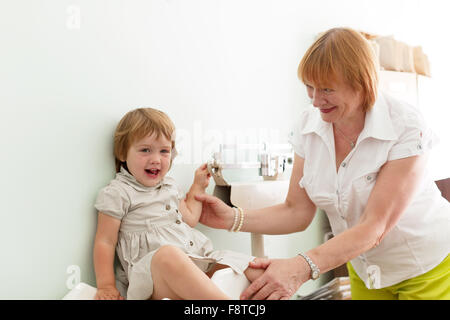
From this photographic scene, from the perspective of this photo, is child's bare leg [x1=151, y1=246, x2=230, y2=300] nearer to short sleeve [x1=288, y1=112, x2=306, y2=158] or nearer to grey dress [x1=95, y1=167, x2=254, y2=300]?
grey dress [x1=95, y1=167, x2=254, y2=300]

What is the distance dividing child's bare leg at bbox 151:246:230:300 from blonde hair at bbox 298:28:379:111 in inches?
21.5

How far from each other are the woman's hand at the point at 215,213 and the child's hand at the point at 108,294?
1.28 ft

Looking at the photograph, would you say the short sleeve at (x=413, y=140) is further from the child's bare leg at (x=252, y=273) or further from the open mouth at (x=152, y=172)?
the open mouth at (x=152, y=172)

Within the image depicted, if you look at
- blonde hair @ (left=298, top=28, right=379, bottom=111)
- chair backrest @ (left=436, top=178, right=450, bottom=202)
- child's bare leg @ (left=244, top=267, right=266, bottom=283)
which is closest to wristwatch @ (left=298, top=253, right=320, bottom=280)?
child's bare leg @ (left=244, top=267, right=266, bottom=283)

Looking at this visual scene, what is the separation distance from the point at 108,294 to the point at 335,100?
728 millimetres

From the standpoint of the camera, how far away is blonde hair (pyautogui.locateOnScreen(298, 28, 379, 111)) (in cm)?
108

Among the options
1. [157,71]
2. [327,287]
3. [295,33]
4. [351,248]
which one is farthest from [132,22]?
[327,287]

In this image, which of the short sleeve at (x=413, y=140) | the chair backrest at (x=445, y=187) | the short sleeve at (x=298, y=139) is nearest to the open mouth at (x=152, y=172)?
the short sleeve at (x=298, y=139)

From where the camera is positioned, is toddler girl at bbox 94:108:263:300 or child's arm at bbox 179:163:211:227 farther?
child's arm at bbox 179:163:211:227

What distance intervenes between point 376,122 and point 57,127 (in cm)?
78

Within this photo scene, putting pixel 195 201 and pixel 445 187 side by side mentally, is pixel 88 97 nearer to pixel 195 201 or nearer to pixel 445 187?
pixel 195 201

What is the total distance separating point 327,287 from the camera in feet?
6.84

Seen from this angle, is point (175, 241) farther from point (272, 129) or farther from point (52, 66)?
point (272, 129)

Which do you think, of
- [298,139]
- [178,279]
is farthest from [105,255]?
[298,139]
